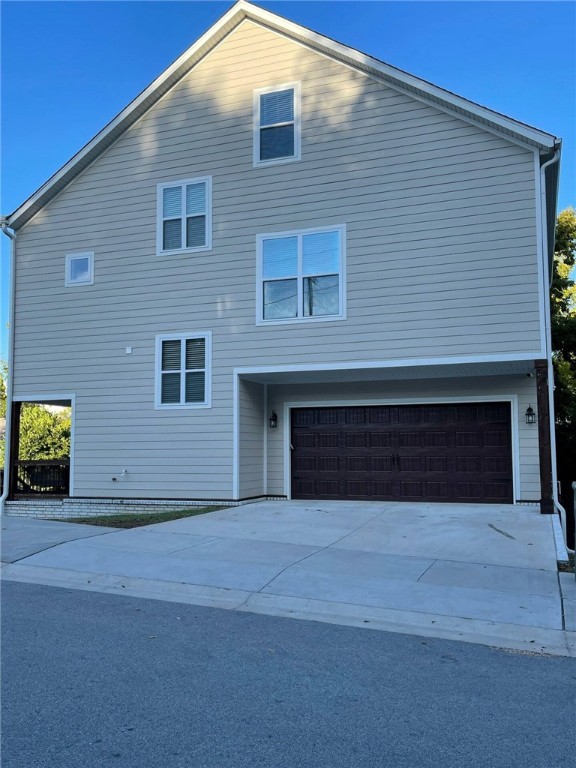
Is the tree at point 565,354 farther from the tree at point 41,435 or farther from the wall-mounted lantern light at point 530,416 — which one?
the tree at point 41,435

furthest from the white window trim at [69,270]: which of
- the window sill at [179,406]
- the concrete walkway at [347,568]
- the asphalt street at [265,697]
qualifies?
the asphalt street at [265,697]

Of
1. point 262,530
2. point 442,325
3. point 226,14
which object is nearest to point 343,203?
point 442,325

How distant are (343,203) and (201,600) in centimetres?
880

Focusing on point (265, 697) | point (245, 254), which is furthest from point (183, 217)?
point (265, 697)

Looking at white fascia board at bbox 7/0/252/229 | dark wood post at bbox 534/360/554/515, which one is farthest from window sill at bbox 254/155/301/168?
dark wood post at bbox 534/360/554/515

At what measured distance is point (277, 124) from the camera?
1379cm

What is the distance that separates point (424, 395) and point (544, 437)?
3.04 meters

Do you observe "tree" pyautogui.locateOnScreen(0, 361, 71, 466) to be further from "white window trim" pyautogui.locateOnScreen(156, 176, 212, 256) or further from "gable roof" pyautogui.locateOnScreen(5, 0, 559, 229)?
"white window trim" pyautogui.locateOnScreen(156, 176, 212, 256)

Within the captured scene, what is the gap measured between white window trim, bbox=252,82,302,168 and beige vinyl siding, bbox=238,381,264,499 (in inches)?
182

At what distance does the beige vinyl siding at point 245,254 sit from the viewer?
12141 mm

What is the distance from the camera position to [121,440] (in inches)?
571

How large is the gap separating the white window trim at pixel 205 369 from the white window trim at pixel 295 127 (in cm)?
376

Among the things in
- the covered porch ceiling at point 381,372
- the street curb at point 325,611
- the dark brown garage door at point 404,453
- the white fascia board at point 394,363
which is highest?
the white fascia board at point 394,363

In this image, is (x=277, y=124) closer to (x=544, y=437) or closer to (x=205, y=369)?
(x=205, y=369)
